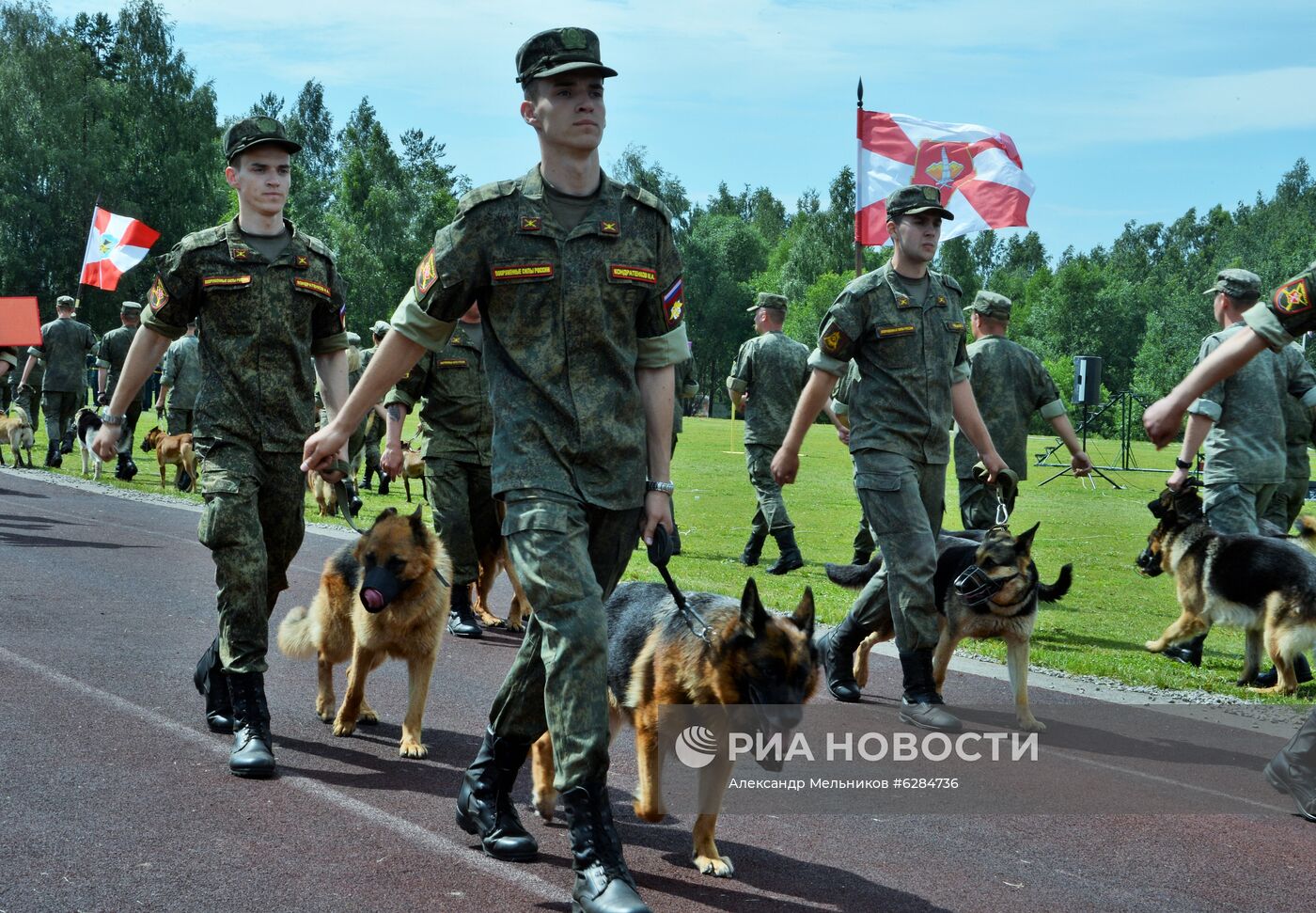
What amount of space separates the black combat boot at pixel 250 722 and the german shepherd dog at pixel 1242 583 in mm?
5625

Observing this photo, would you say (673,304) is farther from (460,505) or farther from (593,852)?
(460,505)

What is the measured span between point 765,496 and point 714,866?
28.1 feet

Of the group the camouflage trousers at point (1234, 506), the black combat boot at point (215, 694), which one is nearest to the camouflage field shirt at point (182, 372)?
the black combat boot at point (215, 694)

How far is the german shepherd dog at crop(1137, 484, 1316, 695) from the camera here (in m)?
7.49

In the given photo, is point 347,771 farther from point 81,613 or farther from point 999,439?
point 999,439

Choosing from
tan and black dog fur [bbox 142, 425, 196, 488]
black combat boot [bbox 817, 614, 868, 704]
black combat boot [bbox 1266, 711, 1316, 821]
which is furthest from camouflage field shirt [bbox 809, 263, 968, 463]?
tan and black dog fur [bbox 142, 425, 196, 488]

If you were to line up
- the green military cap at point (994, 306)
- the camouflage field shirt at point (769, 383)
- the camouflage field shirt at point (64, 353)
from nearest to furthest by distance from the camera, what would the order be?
the green military cap at point (994, 306)
the camouflage field shirt at point (769, 383)
the camouflage field shirt at point (64, 353)

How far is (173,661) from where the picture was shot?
289 inches

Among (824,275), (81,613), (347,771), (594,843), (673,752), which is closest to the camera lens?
(594,843)

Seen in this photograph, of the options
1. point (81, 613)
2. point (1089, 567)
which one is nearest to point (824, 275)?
point (1089, 567)

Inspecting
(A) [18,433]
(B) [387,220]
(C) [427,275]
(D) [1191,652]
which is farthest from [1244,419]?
(B) [387,220]

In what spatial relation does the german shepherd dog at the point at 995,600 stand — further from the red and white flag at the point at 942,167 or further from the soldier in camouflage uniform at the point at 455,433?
the red and white flag at the point at 942,167

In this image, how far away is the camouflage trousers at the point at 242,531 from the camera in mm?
5316

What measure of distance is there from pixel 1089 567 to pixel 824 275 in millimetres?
80567
